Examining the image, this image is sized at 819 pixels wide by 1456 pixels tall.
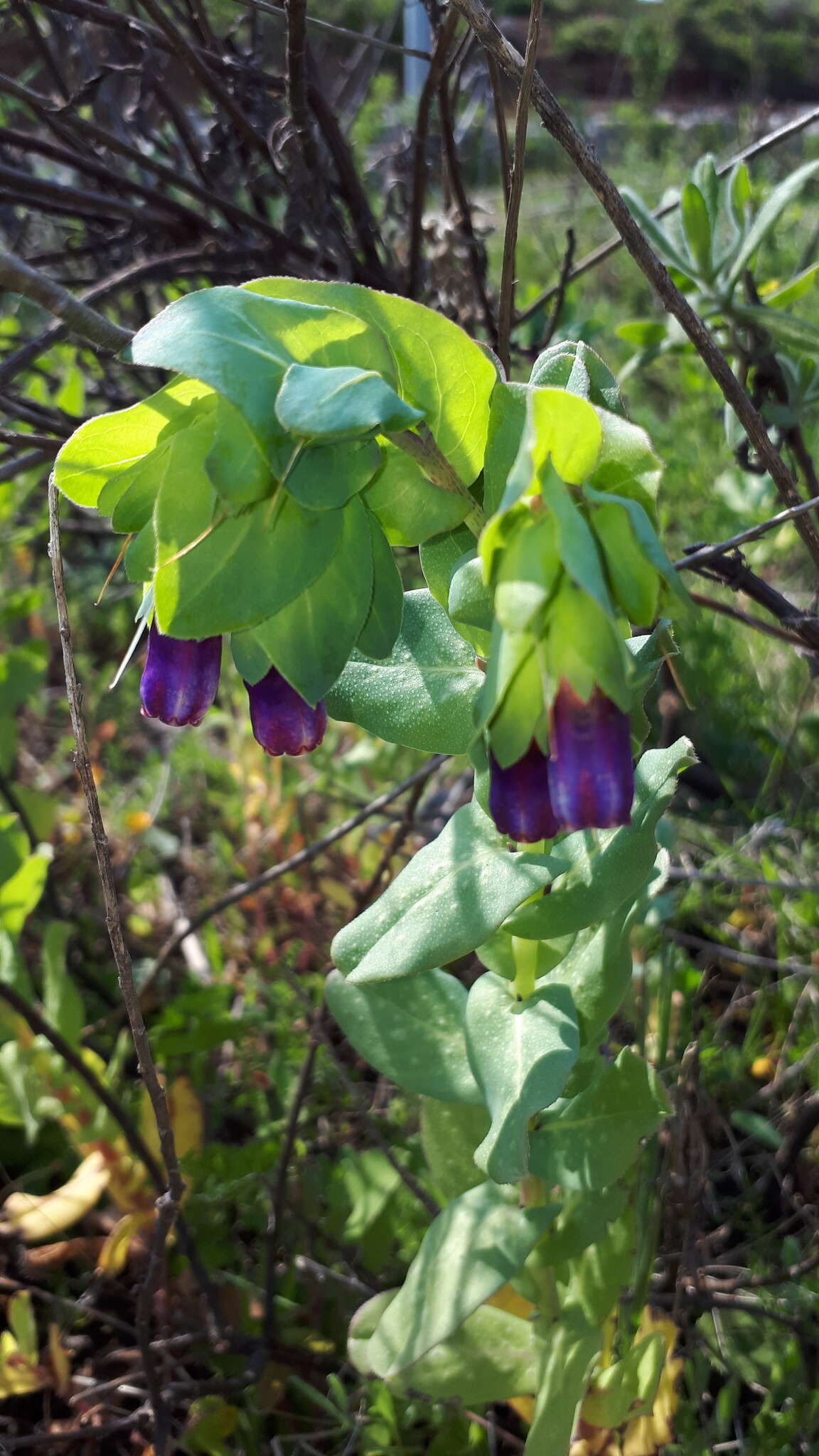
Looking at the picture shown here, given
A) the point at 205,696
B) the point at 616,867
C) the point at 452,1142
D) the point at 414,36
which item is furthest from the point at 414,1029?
the point at 414,36

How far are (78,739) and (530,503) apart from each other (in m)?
0.43

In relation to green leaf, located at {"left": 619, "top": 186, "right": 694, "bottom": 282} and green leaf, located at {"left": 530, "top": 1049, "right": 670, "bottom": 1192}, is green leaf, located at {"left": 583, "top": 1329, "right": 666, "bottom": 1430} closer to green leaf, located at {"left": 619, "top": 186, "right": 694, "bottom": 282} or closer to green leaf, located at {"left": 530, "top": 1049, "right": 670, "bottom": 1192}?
green leaf, located at {"left": 530, "top": 1049, "right": 670, "bottom": 1192}

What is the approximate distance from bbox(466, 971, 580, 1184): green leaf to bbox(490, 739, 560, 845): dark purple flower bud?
0.28 metres

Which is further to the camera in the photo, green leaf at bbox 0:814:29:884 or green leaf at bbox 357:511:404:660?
green leaf at bbox 0:814:29:884

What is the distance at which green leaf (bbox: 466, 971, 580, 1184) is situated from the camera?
2.77 feet

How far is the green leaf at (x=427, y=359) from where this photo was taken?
2.54 feet

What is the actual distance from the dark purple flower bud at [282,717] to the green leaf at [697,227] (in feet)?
2.93

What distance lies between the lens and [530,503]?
2.18 ft

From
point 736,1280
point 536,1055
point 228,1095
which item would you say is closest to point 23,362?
point 536,1055

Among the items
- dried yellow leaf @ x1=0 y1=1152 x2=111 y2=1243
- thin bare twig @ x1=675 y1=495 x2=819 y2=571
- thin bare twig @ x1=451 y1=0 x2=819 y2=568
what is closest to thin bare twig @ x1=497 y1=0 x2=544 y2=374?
thin bare twig @ x1=451 y1=0 x2=819 y2=568

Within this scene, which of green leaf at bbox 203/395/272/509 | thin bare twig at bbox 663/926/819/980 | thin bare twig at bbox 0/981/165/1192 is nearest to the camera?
green leaf at bbox 203/395/272/509

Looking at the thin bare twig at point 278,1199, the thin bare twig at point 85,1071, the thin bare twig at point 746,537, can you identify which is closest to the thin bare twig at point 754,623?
the thin bare twig at point 746,537

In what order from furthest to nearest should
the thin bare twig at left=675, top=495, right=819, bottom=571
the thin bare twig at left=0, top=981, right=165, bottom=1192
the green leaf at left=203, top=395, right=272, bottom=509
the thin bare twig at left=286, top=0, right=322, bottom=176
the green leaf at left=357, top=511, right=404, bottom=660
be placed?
the thin bare twig at left=0, top=981, right=165, bottom=1192 < the thin bare twig at left=286, top=0, right=322, bottom=176 < the thin bare twig at left=675, top=495, right=819, bottom=571 < the green leaf at left=357, top=511, right=404, bottom=660 < the green leaf at left=203, top=395, right=272, bottom=509

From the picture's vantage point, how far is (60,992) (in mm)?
1597
